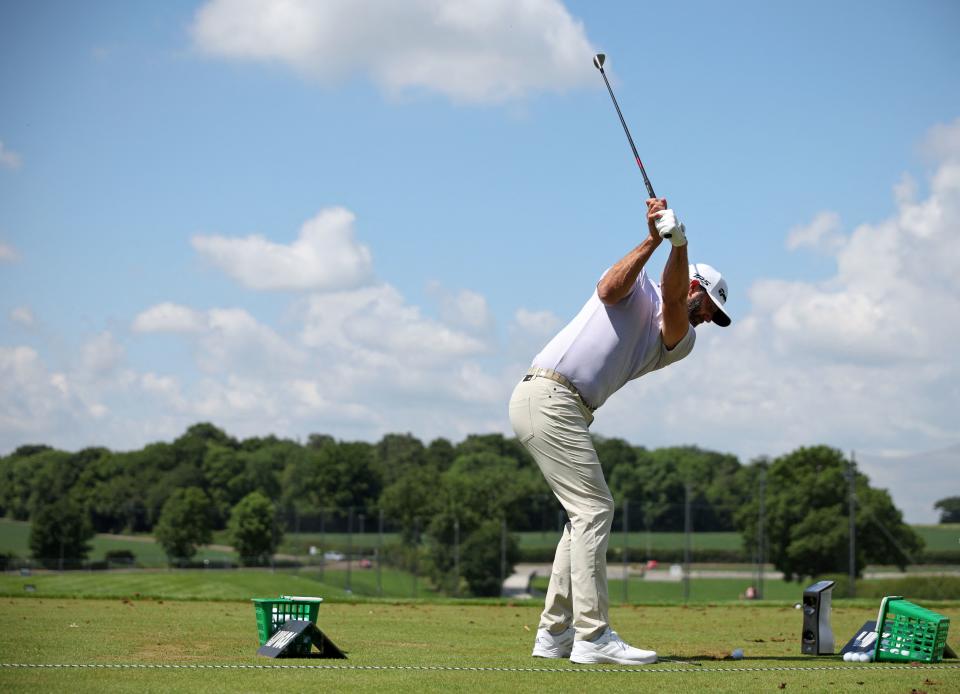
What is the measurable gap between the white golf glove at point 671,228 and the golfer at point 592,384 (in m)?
0.03

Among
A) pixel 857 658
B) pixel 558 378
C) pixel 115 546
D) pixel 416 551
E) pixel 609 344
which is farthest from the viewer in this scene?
pixel 115 546

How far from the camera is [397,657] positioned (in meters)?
7.22

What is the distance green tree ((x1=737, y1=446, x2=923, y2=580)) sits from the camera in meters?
48.2

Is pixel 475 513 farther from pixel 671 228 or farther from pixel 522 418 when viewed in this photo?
pixel 671 228

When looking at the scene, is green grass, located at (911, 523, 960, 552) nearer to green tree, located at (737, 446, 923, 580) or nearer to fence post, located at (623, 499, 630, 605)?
green tree, located at (737, 446, 923, 580)

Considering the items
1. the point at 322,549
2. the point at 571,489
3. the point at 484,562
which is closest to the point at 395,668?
the point at 571,489

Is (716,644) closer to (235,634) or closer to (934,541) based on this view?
(235,634)

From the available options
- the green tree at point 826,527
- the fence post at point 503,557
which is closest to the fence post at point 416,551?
the fence post at point 503,557

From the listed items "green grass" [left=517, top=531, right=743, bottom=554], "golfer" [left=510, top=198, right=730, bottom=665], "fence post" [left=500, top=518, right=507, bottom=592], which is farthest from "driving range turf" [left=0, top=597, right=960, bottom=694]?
"green grass" [left=517, top=531, right=743, bottom=554]

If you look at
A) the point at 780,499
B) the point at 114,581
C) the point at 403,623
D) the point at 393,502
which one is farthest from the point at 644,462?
the point at 403,623

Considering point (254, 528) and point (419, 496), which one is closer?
point (254, 528)

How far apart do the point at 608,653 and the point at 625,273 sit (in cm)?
239

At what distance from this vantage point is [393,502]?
96.6 meters

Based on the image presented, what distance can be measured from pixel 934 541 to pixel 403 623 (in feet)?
131
